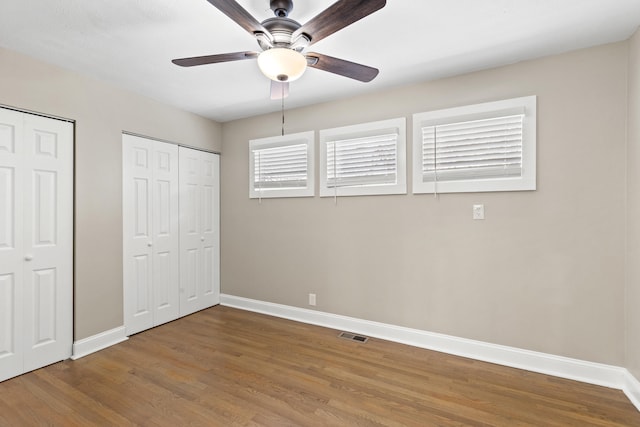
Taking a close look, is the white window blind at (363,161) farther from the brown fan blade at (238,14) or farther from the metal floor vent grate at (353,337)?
the brown fan blade at (238,14)

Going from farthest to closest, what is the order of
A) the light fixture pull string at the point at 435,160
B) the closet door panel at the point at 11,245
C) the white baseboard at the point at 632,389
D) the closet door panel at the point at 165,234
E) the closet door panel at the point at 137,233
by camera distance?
the closet door panel at the point at 165,234 < the closet door panel at the point at 137,233 < the light fixture pull string at the point at 435,160 < the closet door panel at the point at 11,245 < the white baseboard at the point at 632,389

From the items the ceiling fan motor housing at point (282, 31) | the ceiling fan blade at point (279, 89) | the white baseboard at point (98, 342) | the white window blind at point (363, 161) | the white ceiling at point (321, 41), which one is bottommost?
the white baseboard at point (98, 342)

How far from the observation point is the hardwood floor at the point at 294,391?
1947 mm

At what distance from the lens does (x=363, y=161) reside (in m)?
3.25

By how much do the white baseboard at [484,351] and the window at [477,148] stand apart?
1.36 meters

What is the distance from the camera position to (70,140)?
108 inches

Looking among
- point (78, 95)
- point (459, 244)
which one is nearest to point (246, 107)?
point (78, 95)

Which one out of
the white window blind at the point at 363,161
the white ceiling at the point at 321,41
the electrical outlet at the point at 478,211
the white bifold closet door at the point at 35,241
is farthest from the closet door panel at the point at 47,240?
the electrical outlet at the point at 478,211

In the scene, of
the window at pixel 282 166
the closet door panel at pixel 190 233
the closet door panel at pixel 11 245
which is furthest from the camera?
the closet door panel at pixel 190 233

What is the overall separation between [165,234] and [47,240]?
108 cm

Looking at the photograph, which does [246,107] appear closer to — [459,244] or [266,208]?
[266,208]

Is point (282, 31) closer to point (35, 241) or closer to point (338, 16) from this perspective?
point (338, 16)

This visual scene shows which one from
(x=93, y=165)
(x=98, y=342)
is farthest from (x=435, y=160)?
(x=98, y=342)

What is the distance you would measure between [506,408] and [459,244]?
4.14ft
